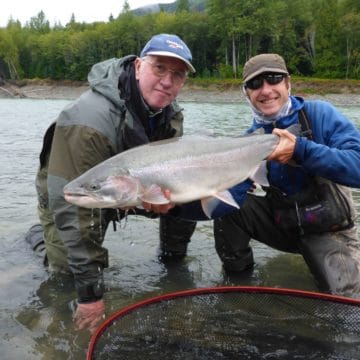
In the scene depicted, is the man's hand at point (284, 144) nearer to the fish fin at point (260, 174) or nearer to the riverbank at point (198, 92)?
the fish fin at point (260, 174)

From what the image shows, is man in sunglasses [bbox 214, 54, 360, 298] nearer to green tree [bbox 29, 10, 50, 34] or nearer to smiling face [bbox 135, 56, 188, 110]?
smiling face [bbox 135, 56, 188, 110]

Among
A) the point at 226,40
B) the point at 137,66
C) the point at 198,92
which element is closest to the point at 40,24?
the point at 226,40

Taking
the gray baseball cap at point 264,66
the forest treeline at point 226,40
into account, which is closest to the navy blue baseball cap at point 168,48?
the gray baseball cap at point 264,66

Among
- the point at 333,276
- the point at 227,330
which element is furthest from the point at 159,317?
the point at 333,276

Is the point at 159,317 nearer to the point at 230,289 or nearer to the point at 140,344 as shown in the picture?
the point at 140,344

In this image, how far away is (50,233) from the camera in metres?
4.42

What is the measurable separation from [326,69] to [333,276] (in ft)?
192

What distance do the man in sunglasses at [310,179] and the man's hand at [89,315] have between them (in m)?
1.35

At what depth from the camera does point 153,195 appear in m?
3.25

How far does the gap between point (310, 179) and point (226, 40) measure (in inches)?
2683

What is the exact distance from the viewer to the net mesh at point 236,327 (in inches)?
113

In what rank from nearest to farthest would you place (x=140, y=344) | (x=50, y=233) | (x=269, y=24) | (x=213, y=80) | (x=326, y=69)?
1. (x=140, y=344)
2. (x=50, y=233)
3. (x=213, y=80)
4. (x=326, y=69)
5. (x=269, y=24)

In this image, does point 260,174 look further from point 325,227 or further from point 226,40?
point 226,40

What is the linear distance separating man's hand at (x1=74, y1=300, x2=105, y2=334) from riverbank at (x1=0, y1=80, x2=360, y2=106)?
3880 centimetres
